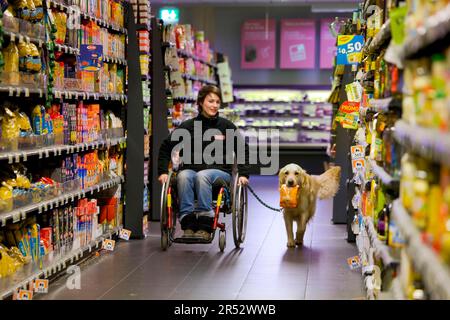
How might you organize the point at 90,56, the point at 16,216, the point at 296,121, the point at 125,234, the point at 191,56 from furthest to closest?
the point at 296,121 → the point at 191,56 → the point at 125,234 → the point at 90,56 → the point at 16,216

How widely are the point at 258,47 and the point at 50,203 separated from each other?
12.6 meters

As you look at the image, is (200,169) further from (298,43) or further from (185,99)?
(298,43)

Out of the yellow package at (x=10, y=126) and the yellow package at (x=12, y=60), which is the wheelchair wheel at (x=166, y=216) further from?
the yellow package at (x=12, y=60)

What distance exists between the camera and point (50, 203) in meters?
5.88

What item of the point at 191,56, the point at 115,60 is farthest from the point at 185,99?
the point at 115,60

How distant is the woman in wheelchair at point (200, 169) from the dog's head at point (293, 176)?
0.46 metres

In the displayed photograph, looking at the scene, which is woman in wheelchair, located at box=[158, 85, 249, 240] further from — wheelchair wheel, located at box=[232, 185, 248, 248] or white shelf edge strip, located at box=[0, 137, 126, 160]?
white shelf edge strip, located at box=[0, 137, 126, 160]

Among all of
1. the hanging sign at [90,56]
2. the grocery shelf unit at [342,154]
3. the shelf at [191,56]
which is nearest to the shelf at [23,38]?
the hanging sign at [90,56]

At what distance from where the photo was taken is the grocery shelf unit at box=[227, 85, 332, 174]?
1734 cm

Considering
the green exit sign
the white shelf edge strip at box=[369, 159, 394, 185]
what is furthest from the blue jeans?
the green exit sign

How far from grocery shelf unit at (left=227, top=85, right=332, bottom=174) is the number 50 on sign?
32.5ft

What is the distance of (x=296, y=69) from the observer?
58.9 ft

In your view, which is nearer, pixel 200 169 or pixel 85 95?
pixel 85 95
